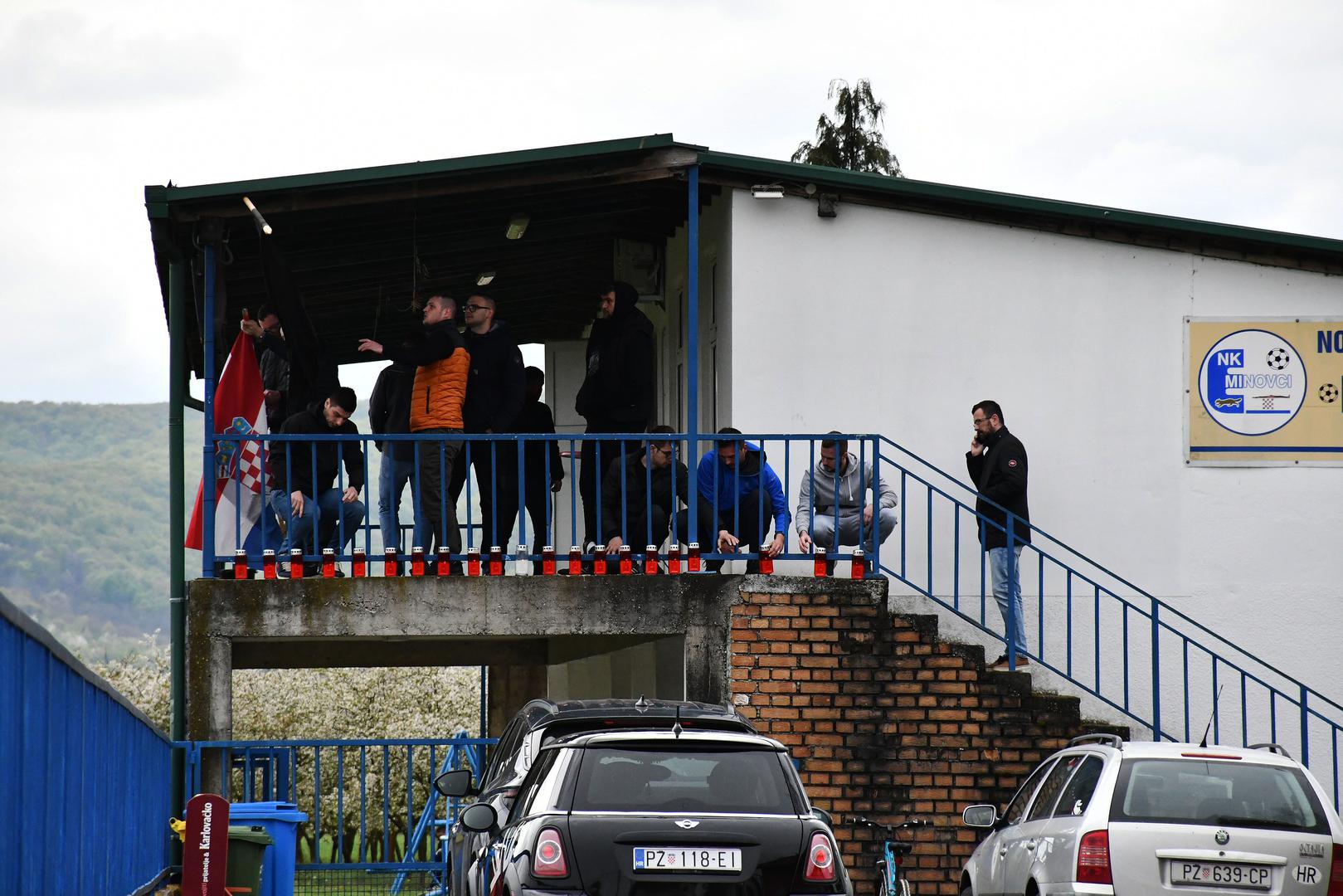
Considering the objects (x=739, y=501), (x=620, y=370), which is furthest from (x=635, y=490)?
(x=620, y=370)

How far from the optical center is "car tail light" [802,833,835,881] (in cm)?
766

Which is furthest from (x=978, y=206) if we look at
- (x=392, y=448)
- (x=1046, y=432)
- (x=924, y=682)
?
(x=392, y=448)

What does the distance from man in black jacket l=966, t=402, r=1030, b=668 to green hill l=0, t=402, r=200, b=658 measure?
13087 centimetres

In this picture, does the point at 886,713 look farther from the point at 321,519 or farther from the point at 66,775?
the point at 66,775

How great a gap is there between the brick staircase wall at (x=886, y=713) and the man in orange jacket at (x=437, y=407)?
2.32 meters

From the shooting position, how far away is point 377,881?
15.5 metres

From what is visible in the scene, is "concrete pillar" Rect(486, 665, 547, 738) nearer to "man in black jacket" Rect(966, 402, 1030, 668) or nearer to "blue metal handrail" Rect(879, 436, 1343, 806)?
"blue metal handrail" Rect(879, 436, 1343, 806)

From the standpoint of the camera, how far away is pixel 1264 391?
1445 centimetres

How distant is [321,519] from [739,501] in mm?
3131

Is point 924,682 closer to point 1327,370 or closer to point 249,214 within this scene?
point 1327,370

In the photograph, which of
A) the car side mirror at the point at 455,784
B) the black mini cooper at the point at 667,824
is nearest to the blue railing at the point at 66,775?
the car side mirror at the point at 455,784

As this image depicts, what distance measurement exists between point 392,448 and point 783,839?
6236 mm

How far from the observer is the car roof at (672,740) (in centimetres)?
793

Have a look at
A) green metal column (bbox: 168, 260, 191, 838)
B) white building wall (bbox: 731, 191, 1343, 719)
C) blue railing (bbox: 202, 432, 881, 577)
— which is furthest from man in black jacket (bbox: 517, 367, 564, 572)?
green metal column (bbox: 168, 260, 191, 838)
